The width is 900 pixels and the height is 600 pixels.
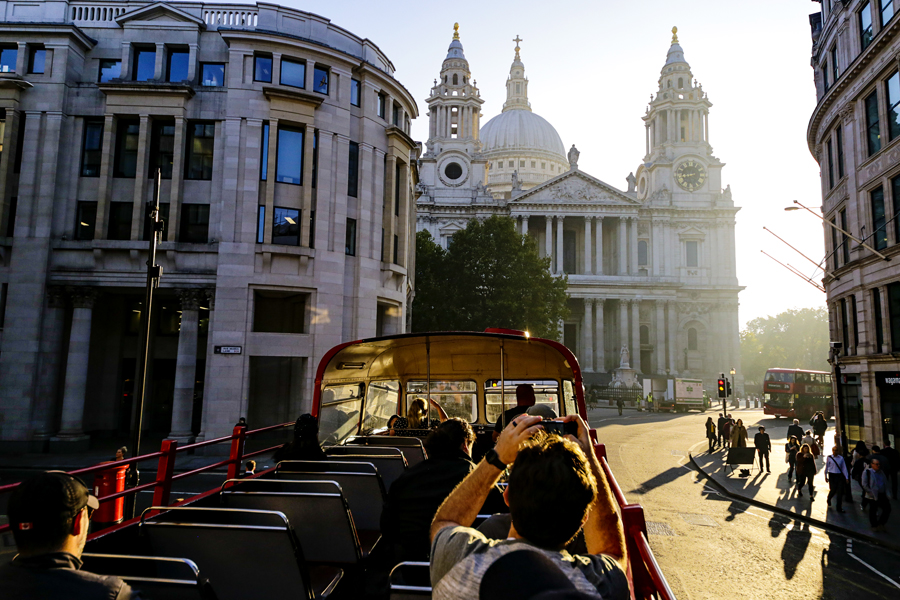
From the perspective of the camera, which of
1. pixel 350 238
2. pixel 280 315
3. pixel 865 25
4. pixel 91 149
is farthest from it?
pixel 280 315

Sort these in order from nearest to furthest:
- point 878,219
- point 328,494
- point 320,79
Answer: point 328,494, point 878,219, point 320,79

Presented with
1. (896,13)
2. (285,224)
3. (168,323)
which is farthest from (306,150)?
(896,13)

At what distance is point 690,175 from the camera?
6975cm

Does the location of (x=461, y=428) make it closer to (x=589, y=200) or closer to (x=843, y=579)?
(x=843, y=579)

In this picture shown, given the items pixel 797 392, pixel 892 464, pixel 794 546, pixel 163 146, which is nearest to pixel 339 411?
pixel 794 546

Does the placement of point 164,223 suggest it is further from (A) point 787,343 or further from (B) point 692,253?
(A) point 787,343

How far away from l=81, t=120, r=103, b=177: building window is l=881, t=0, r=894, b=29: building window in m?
28.6

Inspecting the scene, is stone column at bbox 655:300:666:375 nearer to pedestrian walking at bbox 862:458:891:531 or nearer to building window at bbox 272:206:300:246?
building window at bbox 272:206:300:246

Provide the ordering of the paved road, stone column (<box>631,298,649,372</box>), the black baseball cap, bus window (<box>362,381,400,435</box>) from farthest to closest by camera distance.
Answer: stone column (<box>631,298,649,372</box>), bus window (<box>362,381,400,435</box>), the paved road, the black baseball cap

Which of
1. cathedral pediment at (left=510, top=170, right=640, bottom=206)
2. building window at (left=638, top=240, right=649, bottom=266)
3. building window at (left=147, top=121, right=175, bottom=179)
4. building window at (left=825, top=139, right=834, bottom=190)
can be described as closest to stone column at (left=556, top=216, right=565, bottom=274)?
cathedral pediment at (left=510, top=170, right=640, bottom=206)

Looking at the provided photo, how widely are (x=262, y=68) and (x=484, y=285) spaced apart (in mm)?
23515

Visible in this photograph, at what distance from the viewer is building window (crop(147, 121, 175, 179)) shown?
22641mm

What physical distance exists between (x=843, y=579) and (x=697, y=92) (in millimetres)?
72173

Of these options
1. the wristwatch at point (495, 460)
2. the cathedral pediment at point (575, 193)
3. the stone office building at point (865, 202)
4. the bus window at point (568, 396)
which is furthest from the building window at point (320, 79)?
the cathedral pediment at point (575, 193)
